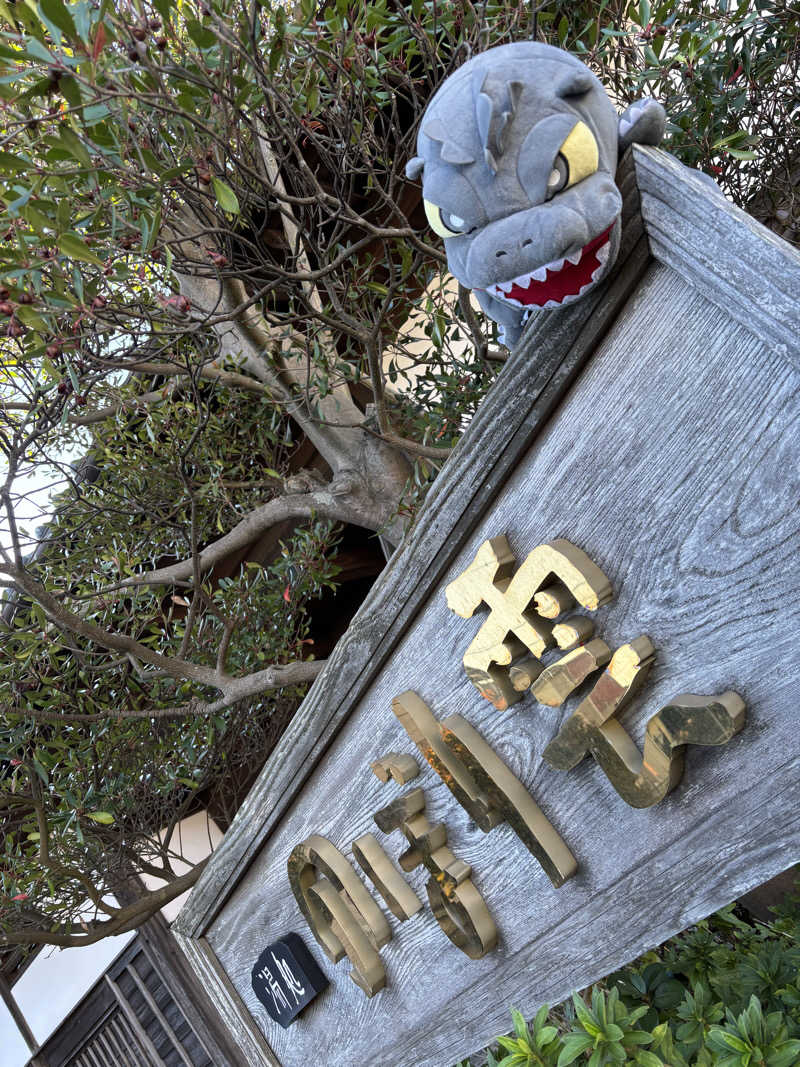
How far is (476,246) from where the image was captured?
1.00 m

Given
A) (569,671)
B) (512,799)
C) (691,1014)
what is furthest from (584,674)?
(691,1014)

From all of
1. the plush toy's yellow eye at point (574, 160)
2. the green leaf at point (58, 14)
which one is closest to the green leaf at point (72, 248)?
the green leaf at point (58, 14)

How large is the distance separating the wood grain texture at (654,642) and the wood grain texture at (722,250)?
0.04 m

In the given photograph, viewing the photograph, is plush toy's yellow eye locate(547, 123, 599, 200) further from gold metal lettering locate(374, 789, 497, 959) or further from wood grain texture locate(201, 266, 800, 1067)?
gold metal lettering locate(374, 789, 497, 959)

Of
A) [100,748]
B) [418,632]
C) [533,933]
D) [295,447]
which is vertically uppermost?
[295,447]

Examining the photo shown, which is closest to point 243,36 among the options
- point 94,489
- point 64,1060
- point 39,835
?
point 94,489

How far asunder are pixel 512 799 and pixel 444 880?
27cm

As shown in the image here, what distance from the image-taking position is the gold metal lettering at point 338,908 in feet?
5.51

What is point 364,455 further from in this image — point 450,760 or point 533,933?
point 533,933

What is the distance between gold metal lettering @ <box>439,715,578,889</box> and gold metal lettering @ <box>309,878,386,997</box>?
1.65 feet

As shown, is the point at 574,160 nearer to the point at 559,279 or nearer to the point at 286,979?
the point at 559,279

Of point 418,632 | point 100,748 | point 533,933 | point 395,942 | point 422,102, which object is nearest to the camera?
point 533,933

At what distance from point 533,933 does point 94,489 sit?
257cm

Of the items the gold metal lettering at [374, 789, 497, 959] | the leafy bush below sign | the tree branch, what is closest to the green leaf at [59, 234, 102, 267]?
the gold metal lettering at [374, 789, 497, 959]
